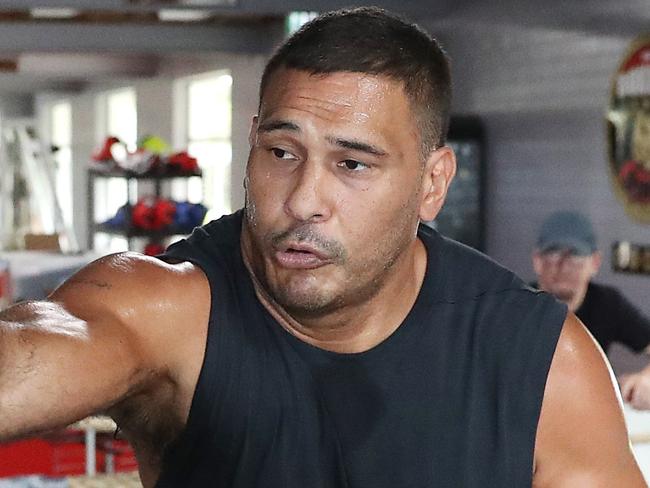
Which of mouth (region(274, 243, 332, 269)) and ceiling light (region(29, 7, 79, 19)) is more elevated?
ceiling light (region(29, 7, 79, 19))

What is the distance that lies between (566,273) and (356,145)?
2.79 m

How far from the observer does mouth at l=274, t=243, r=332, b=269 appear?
1.29 metres

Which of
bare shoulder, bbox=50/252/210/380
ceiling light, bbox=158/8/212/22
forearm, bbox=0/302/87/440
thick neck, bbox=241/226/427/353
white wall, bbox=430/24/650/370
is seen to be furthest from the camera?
ceiling light, bbox=158/8/212/22

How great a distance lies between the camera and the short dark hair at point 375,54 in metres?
Result: 1.32

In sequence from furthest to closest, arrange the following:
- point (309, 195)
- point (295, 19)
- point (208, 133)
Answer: point (208, 133)
point (295, 19)
point (309, 195)

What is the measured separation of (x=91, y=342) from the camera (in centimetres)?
118

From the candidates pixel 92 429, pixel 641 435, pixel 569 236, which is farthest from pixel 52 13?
pixel 641 435

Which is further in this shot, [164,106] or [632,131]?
[164,106]

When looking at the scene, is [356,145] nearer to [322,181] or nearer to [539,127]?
[322,181]

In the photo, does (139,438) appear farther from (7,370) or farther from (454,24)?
(454,24)

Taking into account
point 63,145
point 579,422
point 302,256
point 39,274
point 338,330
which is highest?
point 302,256

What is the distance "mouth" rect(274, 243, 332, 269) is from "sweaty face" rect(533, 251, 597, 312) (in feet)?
9.07

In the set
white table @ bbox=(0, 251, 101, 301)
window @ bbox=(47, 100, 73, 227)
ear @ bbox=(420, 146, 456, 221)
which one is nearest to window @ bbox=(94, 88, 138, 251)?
window @ bbox=(47, 100, 73, 227)

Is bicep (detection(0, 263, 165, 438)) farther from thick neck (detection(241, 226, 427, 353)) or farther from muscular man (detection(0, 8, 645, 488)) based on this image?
thick neck (detection(241, 226, 427, 353))
